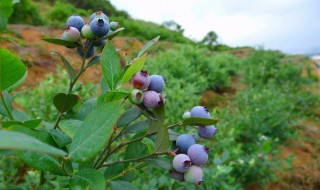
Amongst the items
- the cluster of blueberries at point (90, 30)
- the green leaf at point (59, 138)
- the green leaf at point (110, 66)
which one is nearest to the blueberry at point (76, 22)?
the cluster of blueberries at point (90, 30)

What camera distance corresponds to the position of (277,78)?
579 centimetres

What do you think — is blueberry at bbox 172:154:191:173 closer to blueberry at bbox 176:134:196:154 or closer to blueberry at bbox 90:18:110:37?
blueberry at bbox 176:134:196:154

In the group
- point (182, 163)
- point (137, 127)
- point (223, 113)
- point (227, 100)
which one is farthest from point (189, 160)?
point (227, 100)

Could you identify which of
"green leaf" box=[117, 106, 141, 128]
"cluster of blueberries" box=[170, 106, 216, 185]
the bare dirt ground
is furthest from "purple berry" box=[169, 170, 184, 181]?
the bare dirt ground

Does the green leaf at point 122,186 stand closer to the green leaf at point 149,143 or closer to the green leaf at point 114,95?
the green leaf at point 149,143

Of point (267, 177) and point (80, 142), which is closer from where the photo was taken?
point (80, 142)

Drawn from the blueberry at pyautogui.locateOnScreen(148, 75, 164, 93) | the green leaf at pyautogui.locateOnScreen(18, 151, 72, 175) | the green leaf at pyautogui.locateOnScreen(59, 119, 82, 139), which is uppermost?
the blueberry at pyautogui.locateOnScreen(148, 75, 164, 93)

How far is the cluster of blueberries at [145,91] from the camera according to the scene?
480mm

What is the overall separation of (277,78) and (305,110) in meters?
1.28

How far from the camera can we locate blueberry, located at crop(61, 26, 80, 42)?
0.58 metres

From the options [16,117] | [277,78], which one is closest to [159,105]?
[16,117]

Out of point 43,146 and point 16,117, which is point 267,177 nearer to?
point 16,117

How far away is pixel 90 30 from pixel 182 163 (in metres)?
0.28

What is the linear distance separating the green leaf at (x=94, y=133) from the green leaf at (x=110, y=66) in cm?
13
